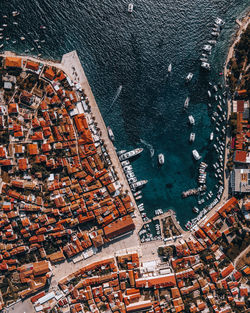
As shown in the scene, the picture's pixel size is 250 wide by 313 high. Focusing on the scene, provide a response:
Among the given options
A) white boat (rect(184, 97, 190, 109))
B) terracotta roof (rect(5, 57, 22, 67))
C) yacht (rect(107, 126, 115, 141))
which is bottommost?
yacht (rect(107, 126, 115, 141))

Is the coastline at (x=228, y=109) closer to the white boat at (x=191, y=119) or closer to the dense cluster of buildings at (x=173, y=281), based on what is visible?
the dense cluster of buildings at (x=173, y=281)

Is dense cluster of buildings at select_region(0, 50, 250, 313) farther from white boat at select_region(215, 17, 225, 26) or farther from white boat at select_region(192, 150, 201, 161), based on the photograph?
white boat at select_region(215, 17, 225, 26)

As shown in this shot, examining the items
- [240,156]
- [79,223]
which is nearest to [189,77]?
[240,156]

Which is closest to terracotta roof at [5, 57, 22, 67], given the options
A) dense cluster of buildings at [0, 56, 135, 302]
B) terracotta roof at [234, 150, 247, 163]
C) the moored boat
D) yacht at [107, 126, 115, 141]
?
dense cluster of buildings at [0, 56, 135, 302]

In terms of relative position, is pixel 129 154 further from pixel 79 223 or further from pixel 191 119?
pixel 79 223

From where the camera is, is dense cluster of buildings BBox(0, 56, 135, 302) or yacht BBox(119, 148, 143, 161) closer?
dense cluster of buildings BBox(0, 56, 135, 302)

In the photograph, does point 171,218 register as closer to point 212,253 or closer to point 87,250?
point 212,253

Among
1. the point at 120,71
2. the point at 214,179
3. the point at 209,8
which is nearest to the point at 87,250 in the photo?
the point at 214,179
